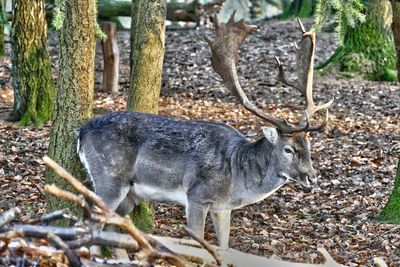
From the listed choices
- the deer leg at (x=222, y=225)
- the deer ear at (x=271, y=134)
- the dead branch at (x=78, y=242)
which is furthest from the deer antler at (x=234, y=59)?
the dead branch at (x=78, y=242)

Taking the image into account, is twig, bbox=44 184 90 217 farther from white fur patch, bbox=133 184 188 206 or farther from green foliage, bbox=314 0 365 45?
green foliage, bbox=314 0 365 45

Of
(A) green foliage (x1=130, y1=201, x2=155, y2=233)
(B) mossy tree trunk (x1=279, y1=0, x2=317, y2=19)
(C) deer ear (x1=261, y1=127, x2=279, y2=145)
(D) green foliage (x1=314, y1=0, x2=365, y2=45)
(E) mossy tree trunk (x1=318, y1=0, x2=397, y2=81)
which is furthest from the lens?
(B) mossy tree trunk (x1=279, y1=0, x2=317, y2=19)

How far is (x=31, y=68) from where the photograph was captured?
13.5 metres

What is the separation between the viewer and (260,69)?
1770 cm

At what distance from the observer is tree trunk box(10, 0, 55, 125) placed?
13398 mm

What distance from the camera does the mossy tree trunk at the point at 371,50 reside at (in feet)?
57.0

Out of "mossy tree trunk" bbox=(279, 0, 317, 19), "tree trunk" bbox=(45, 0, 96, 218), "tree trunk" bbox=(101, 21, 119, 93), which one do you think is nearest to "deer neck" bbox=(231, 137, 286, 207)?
"tree trunk" bbox=(45, 0, 96, 218)

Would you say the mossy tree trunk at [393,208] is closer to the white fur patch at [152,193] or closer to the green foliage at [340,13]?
the green foliage at [340,13]

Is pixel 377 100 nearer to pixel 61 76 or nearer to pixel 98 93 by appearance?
pixel 98 93

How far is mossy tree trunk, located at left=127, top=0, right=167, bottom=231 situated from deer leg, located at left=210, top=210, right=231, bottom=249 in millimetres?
712

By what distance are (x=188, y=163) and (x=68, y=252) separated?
16.7 feet

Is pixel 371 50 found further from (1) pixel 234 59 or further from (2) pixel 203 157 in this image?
(2) pixel 203 157

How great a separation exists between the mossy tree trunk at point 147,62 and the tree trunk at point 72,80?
103 cm

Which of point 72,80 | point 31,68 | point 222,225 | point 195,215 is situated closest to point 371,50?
point 31,68
